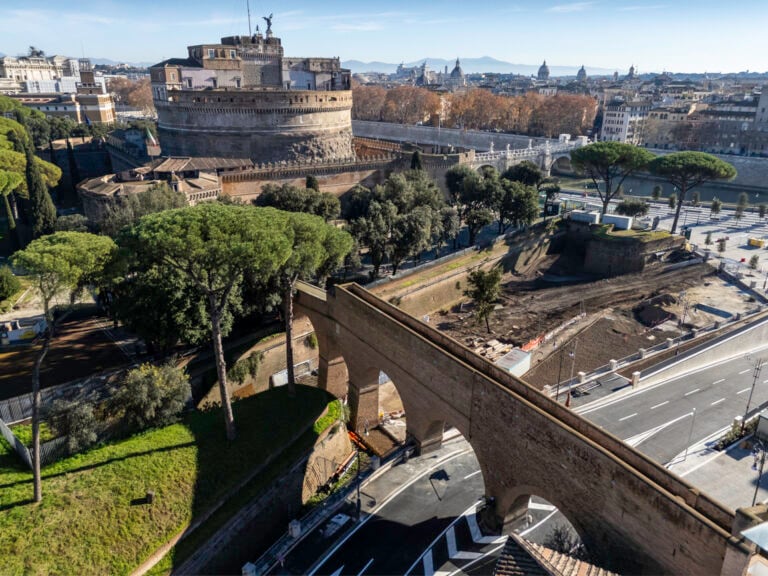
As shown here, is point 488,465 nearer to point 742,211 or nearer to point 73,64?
point 742,211

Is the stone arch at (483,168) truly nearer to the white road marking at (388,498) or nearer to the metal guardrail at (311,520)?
the white road marking at (388,498)

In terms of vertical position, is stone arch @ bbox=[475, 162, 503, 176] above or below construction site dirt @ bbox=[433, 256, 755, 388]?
above

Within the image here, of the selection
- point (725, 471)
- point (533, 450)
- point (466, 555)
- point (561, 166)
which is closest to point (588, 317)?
point (725, 471)

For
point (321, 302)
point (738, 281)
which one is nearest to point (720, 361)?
point (738, 281)

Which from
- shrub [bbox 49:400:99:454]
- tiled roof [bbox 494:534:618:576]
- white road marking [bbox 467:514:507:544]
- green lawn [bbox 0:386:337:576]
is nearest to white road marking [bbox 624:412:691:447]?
white road marking [bbox 467:514:507:544]

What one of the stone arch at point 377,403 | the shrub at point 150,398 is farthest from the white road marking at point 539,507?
the shrub at point 150,398

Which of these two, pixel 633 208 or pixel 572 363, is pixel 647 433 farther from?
pixel 633 208

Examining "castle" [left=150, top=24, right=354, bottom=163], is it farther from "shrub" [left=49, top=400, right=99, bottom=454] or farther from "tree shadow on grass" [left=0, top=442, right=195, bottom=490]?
"tree shadow on grass" [left=0, top=442, right=195, bottom=490]
